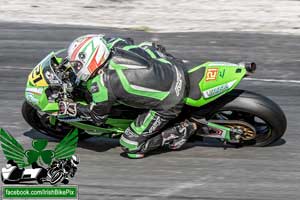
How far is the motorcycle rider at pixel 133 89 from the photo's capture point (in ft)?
27.6

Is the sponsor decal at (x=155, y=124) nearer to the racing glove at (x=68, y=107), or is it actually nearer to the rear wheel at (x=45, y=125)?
the racing glove at (x=68, y=107)

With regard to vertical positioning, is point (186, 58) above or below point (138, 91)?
below

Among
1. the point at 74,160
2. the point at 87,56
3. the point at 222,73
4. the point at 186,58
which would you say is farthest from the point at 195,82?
the point at 186,58

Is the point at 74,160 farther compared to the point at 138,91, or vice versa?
the point at 138,91

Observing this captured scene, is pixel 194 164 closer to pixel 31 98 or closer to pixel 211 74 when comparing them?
pixel 211 74

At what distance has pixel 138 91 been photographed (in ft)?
27.9

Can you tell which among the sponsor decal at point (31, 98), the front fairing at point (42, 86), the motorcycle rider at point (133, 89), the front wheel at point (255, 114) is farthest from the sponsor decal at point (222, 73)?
the sponsor decal at point (31, 98)

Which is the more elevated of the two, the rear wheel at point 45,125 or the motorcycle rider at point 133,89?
the motorcycle rider at point 133,89

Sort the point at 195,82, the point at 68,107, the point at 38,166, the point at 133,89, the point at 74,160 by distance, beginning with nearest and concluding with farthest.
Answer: the point at 38,166 → the point at 74,160 → the point at 133,89 → the point at 68,107 → the point at 195,82

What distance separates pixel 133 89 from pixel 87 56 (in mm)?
587

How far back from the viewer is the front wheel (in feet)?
27.9

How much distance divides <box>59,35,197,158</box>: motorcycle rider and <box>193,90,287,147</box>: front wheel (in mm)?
403

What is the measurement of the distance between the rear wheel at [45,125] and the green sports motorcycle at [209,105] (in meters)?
0.28

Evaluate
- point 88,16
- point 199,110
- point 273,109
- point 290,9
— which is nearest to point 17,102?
point 199,110
